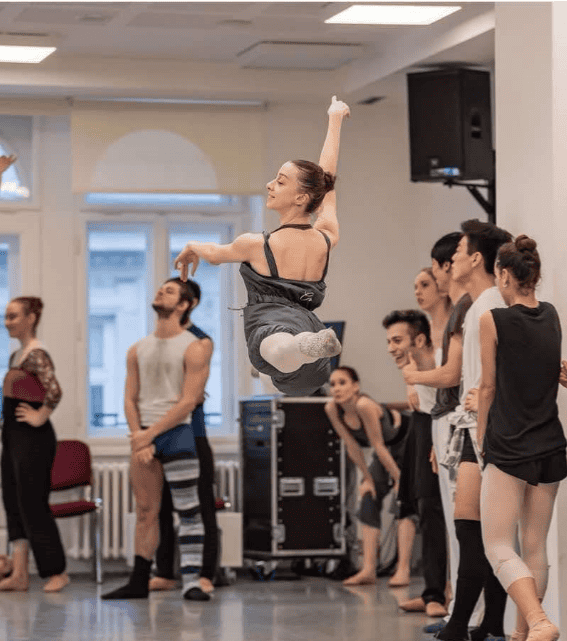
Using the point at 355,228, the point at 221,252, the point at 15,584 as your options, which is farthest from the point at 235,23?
the point at 221,252

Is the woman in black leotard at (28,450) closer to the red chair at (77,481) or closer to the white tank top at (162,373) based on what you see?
the red chair at (77,481)

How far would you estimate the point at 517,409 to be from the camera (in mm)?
4672

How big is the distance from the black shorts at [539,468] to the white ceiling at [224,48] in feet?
10.9

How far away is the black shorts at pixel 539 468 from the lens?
4.64 metres

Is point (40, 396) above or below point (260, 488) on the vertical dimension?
above

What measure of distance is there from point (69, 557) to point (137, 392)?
81.4 inches

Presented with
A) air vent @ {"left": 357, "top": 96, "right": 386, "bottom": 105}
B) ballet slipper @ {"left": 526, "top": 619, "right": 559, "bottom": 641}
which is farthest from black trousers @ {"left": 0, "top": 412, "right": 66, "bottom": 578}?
ballet slipper @ {"left": 526, "top": 619, "right": 559, "bottom": 641}

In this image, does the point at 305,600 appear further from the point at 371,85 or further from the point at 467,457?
the point at 371,85

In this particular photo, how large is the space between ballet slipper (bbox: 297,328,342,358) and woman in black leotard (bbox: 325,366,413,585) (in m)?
4.37

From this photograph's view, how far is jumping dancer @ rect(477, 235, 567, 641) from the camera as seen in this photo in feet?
15.2

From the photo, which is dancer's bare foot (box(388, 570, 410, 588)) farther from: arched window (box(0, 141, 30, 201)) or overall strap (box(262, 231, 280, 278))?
overall strap (box(262, 231, 280, 278))

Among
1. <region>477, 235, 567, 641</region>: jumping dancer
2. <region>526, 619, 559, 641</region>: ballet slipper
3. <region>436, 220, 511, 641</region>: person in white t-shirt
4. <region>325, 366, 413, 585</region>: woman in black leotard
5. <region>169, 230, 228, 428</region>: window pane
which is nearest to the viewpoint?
<region>526, 619, 559, 641</region>: ballet slipper

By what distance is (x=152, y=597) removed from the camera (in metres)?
7.54

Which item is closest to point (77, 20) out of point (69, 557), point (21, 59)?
point (21, 59)
